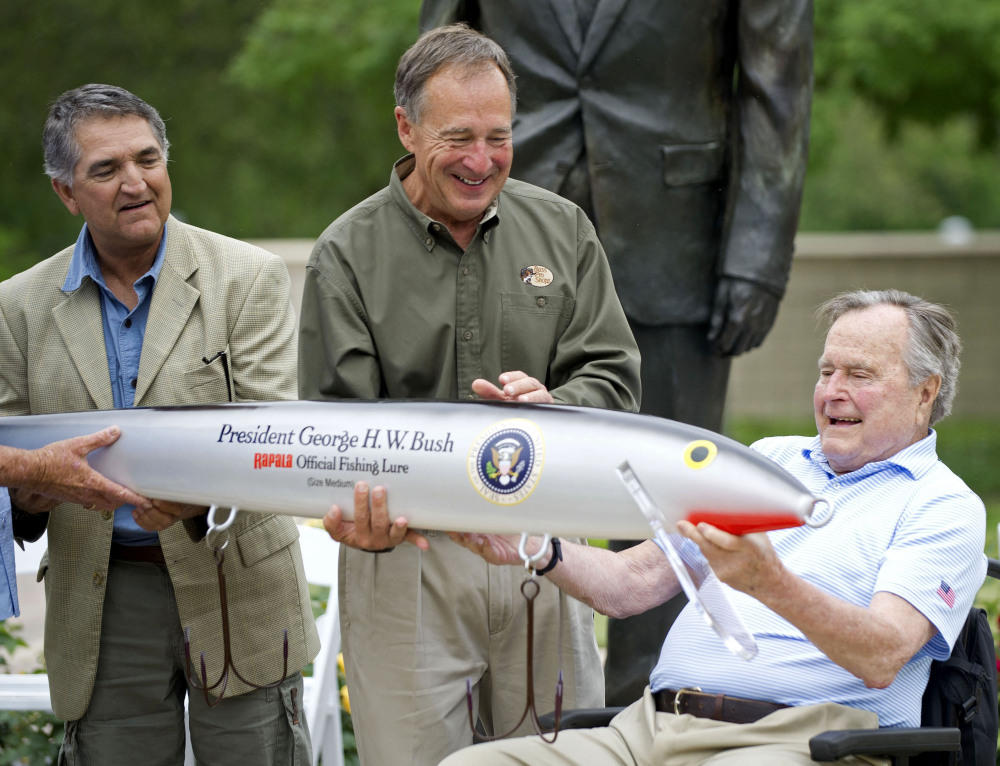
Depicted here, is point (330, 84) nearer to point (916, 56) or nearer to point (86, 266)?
point (916, 56)

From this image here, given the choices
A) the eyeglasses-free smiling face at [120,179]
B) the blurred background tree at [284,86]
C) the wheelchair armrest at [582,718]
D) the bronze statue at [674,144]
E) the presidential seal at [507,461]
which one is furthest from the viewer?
the blurred background tree at [284,86]

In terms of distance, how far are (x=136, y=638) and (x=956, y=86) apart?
12391 mm

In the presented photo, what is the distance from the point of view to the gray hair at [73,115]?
3434 millimetres

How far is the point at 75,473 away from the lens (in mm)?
3199

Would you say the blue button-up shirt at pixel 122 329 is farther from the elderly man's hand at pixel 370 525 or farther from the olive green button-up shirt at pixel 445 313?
the elderly man's hand at pixel 370 525

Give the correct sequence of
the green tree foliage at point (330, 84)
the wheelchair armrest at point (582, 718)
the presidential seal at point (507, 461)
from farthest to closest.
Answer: the green tree foliage at point (330, 84) < the wheelchair armrest at point (582, 718) < the presidential seal at point (507, 461)

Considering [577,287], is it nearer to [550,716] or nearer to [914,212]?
[550,716]

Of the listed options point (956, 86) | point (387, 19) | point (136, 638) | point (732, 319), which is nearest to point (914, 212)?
point (956, 86)

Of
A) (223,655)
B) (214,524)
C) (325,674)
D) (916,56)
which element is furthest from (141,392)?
(916,56)

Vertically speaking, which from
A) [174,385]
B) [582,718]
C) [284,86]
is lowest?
[582,718]

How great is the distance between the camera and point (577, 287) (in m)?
3.38

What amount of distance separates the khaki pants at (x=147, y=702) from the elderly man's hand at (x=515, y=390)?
3.88 ft

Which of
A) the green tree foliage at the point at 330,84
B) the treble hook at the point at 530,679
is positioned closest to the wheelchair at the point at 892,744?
the treble hook at the point at 530,679

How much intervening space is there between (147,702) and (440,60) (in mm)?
1959
